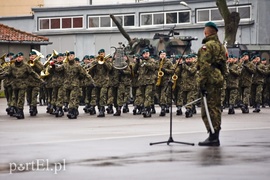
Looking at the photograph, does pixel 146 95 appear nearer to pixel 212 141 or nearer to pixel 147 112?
pixel 147 112

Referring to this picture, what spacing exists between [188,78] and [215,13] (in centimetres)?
3112

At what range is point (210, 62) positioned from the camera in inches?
672

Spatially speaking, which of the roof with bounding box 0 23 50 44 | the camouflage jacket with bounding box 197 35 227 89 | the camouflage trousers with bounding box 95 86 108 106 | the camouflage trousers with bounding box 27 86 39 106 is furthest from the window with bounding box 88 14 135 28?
the camouflage jacket with bounding box 197 35 227 89

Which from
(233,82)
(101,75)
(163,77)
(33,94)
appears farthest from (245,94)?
(33,94)

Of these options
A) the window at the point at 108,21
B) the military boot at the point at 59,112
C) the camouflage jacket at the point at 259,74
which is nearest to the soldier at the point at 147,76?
the military boot at the point at 59,112

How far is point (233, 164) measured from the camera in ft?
44.4

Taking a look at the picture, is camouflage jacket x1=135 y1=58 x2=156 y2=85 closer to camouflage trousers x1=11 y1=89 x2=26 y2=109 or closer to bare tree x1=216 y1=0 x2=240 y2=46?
camouflage trousers x1=11 y1=89 x2=26 y2=109

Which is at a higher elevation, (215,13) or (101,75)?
(215,13)

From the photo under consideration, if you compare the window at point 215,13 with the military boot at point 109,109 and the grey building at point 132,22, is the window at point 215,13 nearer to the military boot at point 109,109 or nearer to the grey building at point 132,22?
the grey building at point 132,22

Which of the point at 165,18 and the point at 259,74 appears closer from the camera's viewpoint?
the point at 259,74

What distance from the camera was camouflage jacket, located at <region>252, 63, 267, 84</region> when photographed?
31625mm

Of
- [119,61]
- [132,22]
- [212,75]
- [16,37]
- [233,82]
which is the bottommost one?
[233,82]

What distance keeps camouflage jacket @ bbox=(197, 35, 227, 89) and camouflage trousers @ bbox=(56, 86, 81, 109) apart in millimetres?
10440

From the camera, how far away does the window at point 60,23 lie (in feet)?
216
